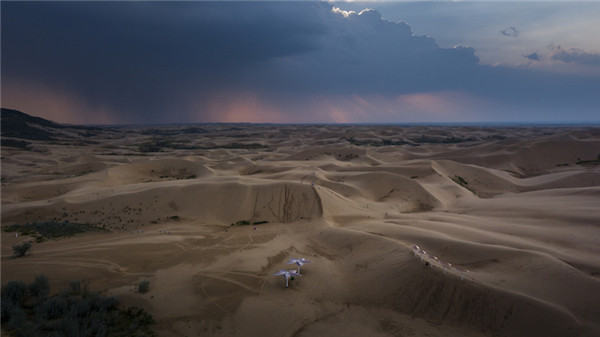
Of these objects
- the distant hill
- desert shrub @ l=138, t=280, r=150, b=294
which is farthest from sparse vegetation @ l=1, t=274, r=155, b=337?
the distant hill

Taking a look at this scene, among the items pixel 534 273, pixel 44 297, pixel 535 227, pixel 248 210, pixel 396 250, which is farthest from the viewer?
pixel 248 210

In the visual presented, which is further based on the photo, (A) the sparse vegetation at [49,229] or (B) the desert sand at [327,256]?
(A) the sparse vegetation at [49,229]

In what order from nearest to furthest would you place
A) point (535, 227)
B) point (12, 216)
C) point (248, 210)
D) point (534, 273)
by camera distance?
point (534, 273)
point (535, 227)
point (12, 216)
point (248, 210)

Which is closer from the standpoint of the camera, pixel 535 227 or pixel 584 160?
pixel 535 227

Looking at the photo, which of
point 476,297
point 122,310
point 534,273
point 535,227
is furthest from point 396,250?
point 122,310

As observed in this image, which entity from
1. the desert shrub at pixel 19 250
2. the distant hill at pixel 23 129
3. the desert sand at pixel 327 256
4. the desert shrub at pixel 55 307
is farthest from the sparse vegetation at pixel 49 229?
the distant hill at pixel 23 129

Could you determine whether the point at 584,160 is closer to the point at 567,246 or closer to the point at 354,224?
the point at 567,246

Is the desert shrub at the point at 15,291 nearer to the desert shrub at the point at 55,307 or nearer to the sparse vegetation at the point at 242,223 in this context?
the desert shrub at the point at 55,307
